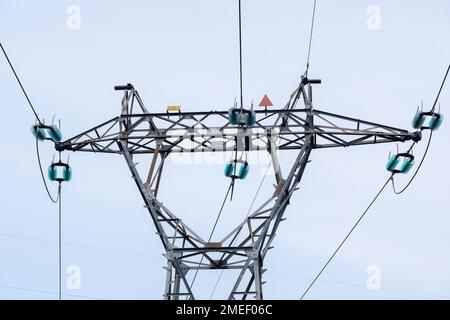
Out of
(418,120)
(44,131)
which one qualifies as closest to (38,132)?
(44,131)

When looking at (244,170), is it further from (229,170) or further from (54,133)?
(54,133)

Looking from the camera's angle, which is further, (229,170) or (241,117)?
(229,170)

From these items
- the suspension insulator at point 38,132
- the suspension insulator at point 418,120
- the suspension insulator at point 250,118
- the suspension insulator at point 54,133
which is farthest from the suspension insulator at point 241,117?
the suspension insulator at point 38,132

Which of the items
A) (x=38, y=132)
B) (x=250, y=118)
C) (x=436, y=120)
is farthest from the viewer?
(x=38, y=132)

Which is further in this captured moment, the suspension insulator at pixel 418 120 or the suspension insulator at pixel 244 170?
the suspension insulator at pixel 244 170

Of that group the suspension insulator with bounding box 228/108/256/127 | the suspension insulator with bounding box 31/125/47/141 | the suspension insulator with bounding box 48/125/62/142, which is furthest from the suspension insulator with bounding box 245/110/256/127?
the suspension insulator with bounding box 31/125/47/141

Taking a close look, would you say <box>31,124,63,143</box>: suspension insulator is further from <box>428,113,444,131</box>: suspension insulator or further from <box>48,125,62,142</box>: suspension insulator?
<box>428,113,444,131</box>: suspension insulator

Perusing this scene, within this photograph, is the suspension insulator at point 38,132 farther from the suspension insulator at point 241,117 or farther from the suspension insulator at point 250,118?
the suspension insulator at point 250,118

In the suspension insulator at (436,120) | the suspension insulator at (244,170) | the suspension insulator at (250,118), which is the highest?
the suspension insulator at (250,118)

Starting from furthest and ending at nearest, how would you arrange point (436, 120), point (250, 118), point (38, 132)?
point (38, 132) < point (250, 118) < point (436, 120)

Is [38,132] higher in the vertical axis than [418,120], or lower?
higher

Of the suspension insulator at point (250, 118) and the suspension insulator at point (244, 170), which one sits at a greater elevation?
the suspension insulator at point (250, 118)
